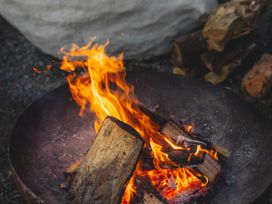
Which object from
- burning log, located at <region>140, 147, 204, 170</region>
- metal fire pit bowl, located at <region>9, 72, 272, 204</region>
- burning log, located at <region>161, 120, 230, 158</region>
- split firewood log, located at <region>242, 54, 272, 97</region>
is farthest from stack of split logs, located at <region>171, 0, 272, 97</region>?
burning log, located at <region>140, 147, 204, 170</region>

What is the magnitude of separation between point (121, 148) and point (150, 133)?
40cm

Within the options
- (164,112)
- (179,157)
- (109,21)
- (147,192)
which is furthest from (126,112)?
(109,21)

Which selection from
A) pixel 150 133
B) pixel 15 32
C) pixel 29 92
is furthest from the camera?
pixel 15 32

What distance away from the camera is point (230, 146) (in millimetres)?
2662

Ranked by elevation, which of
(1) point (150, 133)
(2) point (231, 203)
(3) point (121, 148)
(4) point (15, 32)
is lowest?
(2) point (231, 203)

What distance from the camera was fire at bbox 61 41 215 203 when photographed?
2328mm

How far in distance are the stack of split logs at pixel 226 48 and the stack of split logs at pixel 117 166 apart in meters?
1.28

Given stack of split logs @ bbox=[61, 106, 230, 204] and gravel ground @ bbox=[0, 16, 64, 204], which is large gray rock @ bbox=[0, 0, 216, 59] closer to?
gravel ground @ bbox=[0, 16, 64, 204]

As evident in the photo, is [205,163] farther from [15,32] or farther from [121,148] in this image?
[15,32]

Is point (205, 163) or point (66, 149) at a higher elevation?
point (66, 149)

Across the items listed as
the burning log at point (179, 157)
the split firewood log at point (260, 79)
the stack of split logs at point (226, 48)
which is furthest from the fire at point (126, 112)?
the split firewood log at point (260, 79)

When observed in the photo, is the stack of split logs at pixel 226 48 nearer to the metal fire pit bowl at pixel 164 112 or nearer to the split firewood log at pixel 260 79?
the split firewood log at pixel 260 79

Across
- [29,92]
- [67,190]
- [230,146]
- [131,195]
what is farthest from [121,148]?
[29,92]

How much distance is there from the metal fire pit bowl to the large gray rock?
848 mm
